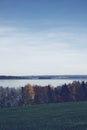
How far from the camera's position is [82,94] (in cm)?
9031

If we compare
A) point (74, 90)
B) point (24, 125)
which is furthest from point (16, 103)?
point (24, 125)

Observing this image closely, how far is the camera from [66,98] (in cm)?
8794

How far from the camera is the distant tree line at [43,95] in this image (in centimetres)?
8625

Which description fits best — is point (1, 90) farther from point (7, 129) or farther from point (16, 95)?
point (7, 129)

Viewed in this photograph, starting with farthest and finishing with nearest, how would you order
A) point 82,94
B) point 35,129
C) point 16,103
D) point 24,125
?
point 82,94, point 16,103, point 24,125, point 35,129

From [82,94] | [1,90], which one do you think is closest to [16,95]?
[1,90]

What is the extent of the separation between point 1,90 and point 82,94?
69.1 ft

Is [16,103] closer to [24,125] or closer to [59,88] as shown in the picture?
[59,88]

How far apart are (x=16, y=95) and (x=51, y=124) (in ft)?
190

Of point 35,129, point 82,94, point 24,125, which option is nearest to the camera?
point 35,129

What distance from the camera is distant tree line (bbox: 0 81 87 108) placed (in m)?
86.2

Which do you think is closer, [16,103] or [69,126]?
[69,126]

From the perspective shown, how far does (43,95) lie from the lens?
89062mm

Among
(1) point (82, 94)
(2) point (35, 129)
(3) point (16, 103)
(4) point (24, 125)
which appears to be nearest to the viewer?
(2) point (35, 129)
